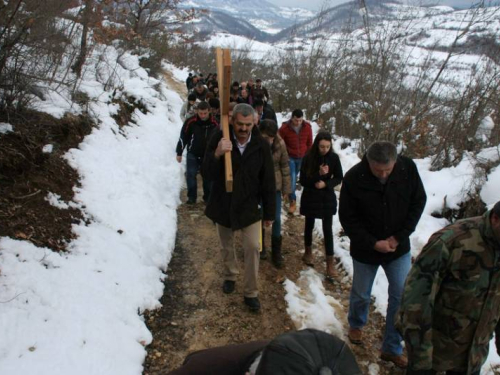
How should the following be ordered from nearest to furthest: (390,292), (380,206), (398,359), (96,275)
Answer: (380,206) → (390,292) → (398,359) → (96,275)

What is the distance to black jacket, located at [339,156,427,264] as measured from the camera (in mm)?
3068

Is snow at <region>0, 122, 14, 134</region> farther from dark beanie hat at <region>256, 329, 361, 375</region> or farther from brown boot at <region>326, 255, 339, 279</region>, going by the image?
dark beanie hat at <region>256, 329, 361, 375</region>

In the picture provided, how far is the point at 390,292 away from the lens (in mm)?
3281

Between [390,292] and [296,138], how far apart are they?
12.7 feet

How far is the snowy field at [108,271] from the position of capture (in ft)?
9.21

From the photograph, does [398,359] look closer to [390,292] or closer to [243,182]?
[390,292]

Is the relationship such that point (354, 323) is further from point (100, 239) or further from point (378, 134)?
point (378, 134)

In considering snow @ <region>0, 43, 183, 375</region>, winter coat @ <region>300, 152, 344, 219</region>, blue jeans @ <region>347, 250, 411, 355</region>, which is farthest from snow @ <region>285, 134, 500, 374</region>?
snow @ <region>0, 43, 183, 375</region>

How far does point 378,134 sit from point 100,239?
6713mm

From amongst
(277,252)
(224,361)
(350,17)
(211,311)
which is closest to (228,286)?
(211,311)

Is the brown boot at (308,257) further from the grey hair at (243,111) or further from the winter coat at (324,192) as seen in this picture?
the grey hair at (243,111)

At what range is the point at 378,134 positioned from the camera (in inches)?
337

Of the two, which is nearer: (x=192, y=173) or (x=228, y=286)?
(x=228, y=286)

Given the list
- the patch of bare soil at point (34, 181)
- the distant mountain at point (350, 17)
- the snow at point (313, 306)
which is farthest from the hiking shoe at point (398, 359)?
the distant mountain at point (350, 17)
